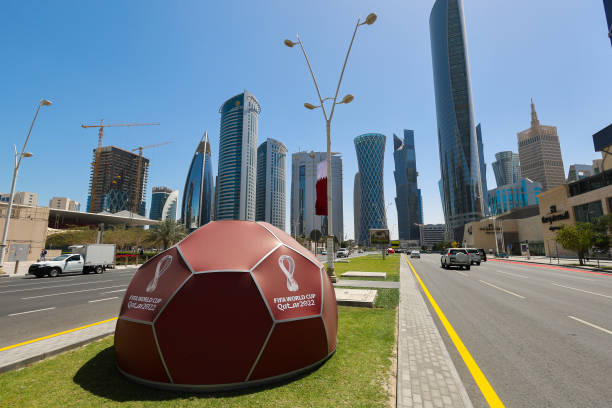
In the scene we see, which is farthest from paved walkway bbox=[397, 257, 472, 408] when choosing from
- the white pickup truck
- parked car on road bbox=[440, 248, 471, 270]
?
the white pickup truck

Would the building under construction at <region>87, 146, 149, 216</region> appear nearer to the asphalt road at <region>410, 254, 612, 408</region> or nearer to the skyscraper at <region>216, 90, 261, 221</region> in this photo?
the skyscraper at <region>216, 90, 261, 221</region>

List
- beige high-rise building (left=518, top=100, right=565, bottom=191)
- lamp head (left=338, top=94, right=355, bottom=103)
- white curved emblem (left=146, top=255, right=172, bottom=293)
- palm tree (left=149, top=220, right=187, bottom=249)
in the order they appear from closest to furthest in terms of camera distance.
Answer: white curved emblem (left=146, top=255, right=172, bottom=293) → lamp head (left=338, top=94, right=355, bottom=103) → palm tree (left=149, top=220, right=187, bottom=249) → beige high-rise building (left=518, top=100, right=565, bottom=191)

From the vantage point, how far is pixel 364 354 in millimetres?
4629

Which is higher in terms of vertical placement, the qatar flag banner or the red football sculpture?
the qatar flag banner

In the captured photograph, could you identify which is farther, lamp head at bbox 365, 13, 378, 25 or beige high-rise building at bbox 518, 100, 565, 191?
beige high-rise building at bbox 518, 100, 565, 191

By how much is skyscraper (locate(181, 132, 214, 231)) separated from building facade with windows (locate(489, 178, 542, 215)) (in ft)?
597

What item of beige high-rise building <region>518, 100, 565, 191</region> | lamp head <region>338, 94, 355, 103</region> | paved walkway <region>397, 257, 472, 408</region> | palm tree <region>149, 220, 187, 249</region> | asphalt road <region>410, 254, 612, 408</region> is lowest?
asphalt road <region>410, 254, 612, 408</region>

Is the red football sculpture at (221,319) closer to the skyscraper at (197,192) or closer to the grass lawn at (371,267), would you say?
the grass lawn at (371,267)

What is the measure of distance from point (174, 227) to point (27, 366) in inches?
1796

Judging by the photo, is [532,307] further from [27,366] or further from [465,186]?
[465,186]

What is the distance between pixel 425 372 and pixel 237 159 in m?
149

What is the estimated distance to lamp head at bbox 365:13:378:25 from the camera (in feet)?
37.7

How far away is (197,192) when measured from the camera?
507ft

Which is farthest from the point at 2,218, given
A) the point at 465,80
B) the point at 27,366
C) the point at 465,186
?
the point at 465,80
